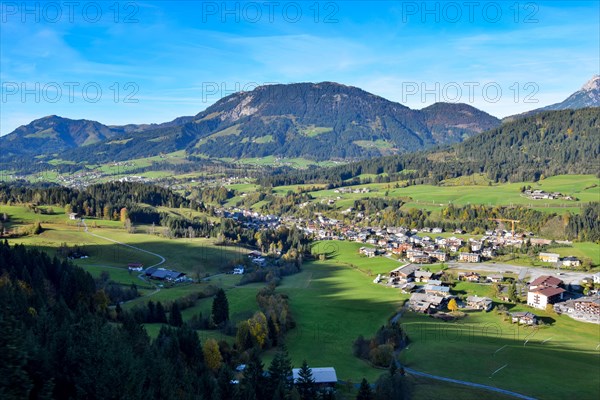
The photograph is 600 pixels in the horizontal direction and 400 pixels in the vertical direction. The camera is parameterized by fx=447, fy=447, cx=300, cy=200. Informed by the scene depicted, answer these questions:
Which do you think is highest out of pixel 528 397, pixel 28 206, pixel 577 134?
pixel 577 134

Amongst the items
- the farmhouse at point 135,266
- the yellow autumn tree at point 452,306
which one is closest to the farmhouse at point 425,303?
the yellow autumn tree at point 452,306

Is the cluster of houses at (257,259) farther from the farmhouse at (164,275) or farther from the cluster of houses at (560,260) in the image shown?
the cluster of houses at (560,260)

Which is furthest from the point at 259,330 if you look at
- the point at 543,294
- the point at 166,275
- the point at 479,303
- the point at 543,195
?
the point at 543,195

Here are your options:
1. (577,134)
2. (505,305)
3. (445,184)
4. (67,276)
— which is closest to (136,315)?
(67,276)

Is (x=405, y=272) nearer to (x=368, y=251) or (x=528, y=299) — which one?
(x=528, y=299)

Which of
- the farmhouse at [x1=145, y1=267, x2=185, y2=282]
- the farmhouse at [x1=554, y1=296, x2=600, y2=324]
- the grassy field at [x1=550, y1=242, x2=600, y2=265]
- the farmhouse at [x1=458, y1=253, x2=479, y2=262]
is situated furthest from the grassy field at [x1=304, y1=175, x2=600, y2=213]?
the farmhouse at [x1=145, y1=267, x2=185, y2=282]

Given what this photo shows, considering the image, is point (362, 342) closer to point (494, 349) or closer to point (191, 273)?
point (494, 349)
